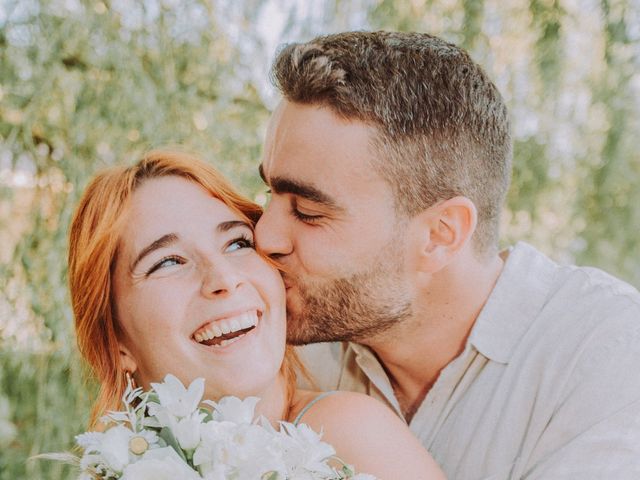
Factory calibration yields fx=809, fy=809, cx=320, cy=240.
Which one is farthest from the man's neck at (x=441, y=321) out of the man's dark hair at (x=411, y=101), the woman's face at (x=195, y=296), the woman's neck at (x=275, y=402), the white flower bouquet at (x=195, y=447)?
the white flower bouquet at (x=195, y=447)

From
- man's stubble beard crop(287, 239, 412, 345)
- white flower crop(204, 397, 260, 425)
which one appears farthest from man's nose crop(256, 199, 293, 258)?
white flower crop(204, 397, 260, 425)

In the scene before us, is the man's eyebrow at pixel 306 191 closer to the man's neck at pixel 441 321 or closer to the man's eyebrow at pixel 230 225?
the man's eyebrow at pixel 230 225

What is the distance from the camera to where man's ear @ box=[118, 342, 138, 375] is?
6.40ft

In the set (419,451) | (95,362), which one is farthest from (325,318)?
(95,362)

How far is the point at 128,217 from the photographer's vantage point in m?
1.87

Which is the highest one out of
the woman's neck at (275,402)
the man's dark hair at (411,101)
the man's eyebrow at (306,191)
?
the man's dark hair at (411,101)

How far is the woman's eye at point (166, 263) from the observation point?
1823mm

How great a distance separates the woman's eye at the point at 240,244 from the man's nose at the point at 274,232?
0.02m

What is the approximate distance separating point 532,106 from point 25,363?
80.7 inches

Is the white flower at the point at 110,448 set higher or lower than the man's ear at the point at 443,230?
lower

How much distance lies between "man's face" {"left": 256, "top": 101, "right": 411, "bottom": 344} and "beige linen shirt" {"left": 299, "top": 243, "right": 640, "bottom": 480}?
0.76 feet

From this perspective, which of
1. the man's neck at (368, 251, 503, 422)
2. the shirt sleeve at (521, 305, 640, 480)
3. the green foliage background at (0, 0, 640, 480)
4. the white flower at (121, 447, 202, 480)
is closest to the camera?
the white flower at (121, 447, 202, 480)

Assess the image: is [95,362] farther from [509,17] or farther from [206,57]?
[509,17]

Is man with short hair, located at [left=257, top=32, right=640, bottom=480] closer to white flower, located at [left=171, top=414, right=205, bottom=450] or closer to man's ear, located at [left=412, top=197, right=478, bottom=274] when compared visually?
man's ear, located at [left=412, top=197, right=478, bottom=274]
